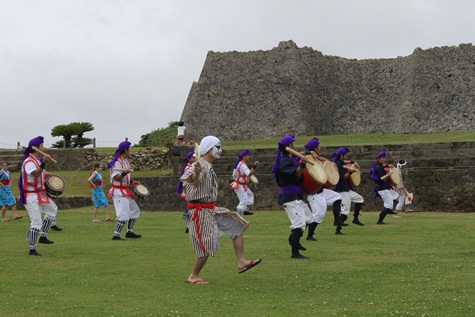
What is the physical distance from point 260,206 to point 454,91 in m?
18.6

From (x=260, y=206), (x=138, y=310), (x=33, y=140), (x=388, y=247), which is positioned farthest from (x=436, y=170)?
(x=138, y=310)

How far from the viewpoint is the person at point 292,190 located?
447 inches

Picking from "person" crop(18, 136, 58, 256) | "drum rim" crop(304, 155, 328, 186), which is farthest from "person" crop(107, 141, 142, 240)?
"drum rim" crop(304, 155, 328, 186)

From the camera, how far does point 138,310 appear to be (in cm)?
761

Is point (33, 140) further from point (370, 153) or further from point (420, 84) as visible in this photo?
point (420, 84)

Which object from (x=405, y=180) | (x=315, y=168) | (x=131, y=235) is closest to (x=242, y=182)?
(x=131, y=235)

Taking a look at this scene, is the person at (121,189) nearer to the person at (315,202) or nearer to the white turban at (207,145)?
the person at (315,202)

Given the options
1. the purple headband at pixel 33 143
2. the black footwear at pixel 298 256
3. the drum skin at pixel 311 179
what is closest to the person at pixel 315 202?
the drum skin at pixel 311 179

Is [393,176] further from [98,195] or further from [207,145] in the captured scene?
[207,145]

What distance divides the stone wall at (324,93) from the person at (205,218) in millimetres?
31728

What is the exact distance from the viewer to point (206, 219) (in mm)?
9312

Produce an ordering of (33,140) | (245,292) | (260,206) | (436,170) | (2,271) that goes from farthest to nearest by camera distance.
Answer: (260,206)
(436,170)
(33,140)
(2,271)
(245,292)

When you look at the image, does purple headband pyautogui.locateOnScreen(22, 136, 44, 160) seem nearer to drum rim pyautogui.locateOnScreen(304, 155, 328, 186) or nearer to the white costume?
drum rim pyautogui.locateOnScreen(304, 155, 328, 186)

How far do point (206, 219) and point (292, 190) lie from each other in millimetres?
2485
